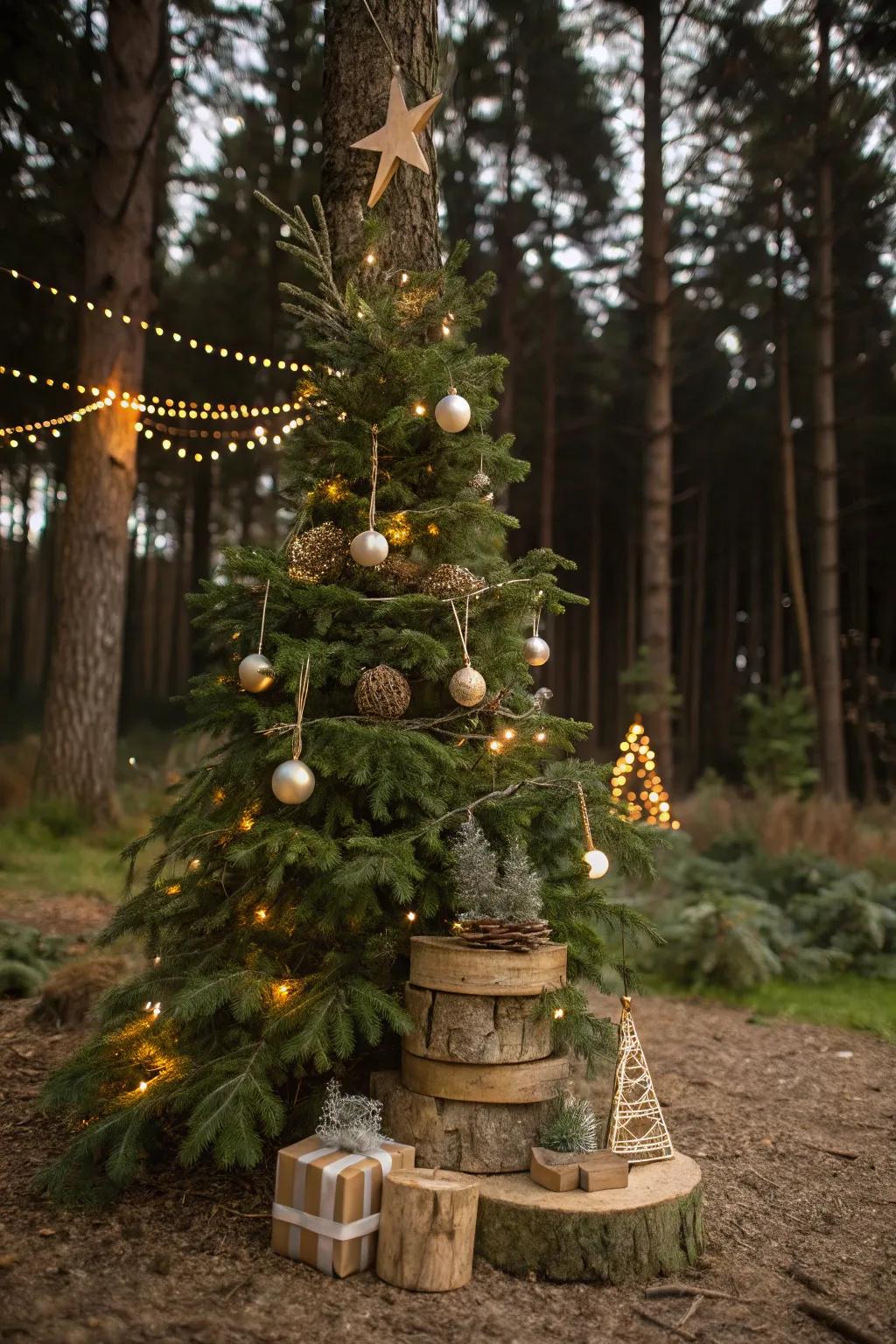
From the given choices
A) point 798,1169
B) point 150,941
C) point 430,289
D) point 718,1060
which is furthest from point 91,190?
point 798,1169

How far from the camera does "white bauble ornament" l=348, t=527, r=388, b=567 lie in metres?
3.94

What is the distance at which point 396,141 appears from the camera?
4.72m

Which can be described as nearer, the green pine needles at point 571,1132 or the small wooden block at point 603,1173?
the small wooden block at point 603,1173

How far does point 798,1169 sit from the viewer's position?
168 inches

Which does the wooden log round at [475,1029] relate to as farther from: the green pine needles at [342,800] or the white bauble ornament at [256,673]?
the white bauble ornament at [256,673]

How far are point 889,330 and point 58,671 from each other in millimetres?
15872

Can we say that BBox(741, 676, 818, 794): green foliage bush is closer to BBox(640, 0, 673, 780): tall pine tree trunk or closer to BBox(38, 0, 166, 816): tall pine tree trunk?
BBox(640, 0, 673, 780): tall pine tree trunk

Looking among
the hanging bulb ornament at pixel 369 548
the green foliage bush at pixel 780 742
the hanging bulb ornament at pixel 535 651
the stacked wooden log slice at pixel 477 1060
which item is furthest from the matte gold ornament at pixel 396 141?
the green foliage bush at pixel 780 742

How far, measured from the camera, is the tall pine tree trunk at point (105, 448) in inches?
415

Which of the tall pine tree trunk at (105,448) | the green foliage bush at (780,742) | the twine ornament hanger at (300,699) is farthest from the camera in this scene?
the green foliage bush at (780,742)

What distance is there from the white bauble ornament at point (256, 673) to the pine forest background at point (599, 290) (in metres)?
3.57

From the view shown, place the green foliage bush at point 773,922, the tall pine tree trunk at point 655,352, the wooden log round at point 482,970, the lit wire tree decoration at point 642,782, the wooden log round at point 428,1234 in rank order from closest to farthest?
the wooden log round at point 428,1234 < the wooden log round at point 482,970 < the green foliage bush at point 773,922 < the lit wire tree decoration at point 642,782 < the tall pine tree trunk at point 655,352

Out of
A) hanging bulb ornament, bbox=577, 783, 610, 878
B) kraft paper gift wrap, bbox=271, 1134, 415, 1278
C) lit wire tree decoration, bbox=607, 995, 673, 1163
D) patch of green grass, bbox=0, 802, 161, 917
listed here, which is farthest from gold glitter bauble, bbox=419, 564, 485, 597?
patch of green grass, bbox=0, 802, 161, 917

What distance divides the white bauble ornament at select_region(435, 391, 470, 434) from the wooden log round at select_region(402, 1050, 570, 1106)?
2.41 m
